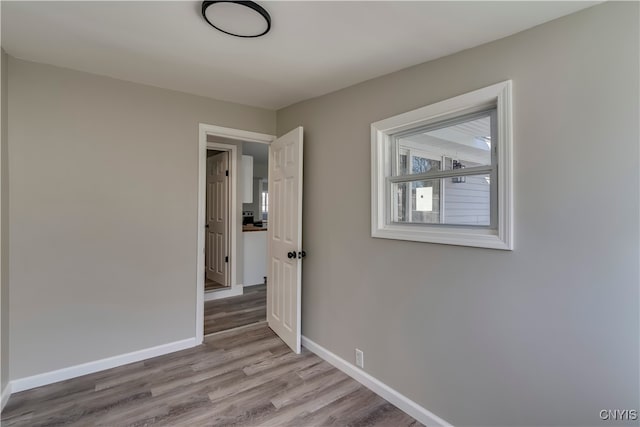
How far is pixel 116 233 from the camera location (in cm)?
239

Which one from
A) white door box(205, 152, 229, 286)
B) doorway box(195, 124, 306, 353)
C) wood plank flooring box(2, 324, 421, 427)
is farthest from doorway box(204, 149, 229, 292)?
wood plank flooring box(2, 324, 421, 427)

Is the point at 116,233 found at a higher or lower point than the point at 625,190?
lower

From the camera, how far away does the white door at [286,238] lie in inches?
105

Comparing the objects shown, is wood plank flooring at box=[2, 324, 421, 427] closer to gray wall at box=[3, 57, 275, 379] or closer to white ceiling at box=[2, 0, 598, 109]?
gray wall at box=[3, 57, 275, 379]

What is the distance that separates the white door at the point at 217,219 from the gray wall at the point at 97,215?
1716 millimetres

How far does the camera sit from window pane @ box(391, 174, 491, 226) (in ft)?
5.61

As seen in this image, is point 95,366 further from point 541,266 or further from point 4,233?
point 541,266

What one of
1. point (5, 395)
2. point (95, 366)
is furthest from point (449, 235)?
point (5, 395)

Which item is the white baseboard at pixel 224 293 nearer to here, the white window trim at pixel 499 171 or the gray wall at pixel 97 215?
the gray wall at pixel 97 215

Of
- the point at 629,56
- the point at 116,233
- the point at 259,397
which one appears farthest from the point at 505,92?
the point at 116,233

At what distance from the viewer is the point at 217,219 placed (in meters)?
4.65

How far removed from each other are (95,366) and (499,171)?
3176 mm

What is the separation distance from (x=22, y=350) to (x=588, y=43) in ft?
12.5

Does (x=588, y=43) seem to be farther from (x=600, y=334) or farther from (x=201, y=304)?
(x=201, y=304)
